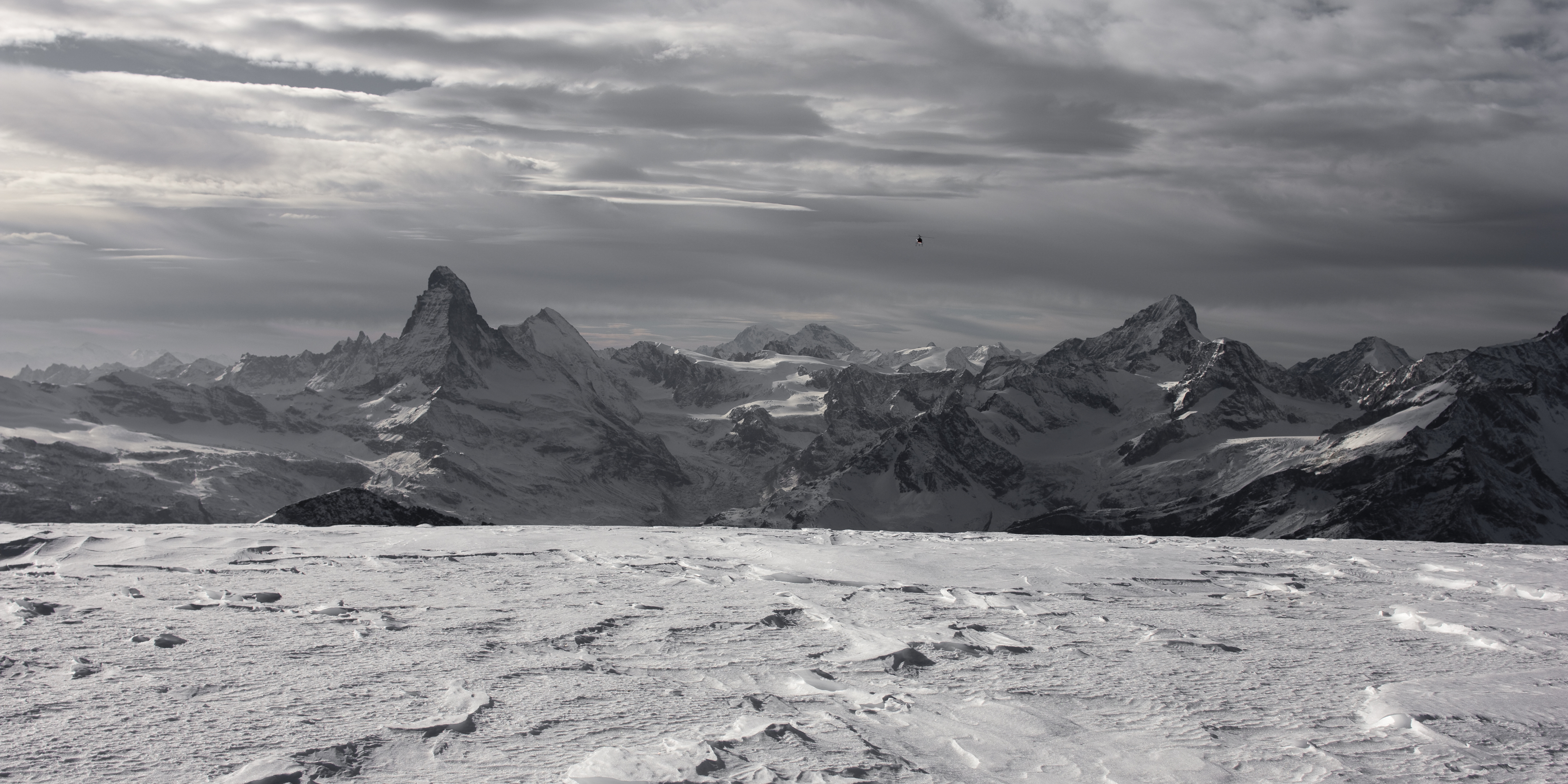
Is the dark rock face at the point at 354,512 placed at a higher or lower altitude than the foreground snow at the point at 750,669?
lower

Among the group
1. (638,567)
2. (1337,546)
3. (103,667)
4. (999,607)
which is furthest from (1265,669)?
(1337,546)

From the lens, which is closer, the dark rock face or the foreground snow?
the foreground snow

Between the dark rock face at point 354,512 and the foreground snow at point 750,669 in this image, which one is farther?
the dark rock face at point 354,512

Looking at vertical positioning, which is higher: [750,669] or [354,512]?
[750,669]

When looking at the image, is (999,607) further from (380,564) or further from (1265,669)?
(380,564)

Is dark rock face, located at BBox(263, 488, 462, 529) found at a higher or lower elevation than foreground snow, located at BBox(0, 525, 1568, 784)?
lower
